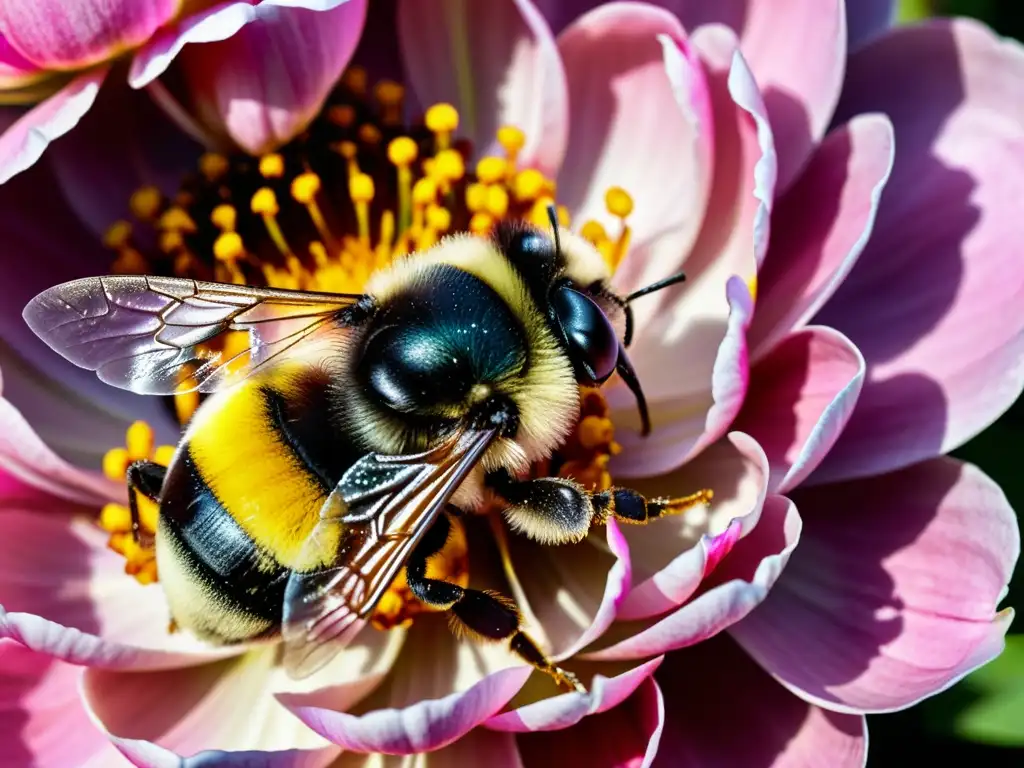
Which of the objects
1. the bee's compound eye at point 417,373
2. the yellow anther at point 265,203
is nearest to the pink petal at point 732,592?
the bee's compound eye at point 417,373

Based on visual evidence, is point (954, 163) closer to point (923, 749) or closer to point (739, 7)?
point (739, 7)

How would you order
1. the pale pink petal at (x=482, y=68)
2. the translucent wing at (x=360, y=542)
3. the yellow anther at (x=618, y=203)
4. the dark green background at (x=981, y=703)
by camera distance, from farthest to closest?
the pale pink petal at (x=482, y=68) < the yellow anther at (x=618, y=203) < the dark green background at (x=981, y=703) < the translucent wing at (x=360, y=542)

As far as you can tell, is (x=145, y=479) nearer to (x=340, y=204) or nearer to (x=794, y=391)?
(x=340, y=204)

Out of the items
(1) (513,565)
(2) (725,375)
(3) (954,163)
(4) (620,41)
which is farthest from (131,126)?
(3) (954,163)

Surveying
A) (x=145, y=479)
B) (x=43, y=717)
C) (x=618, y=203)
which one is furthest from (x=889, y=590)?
(x=43, y=717)

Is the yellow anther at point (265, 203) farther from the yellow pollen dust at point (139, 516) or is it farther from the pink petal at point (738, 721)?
the pink petal at point (738, 721)

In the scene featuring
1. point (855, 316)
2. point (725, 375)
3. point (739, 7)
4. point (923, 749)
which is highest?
point (739, 7)
